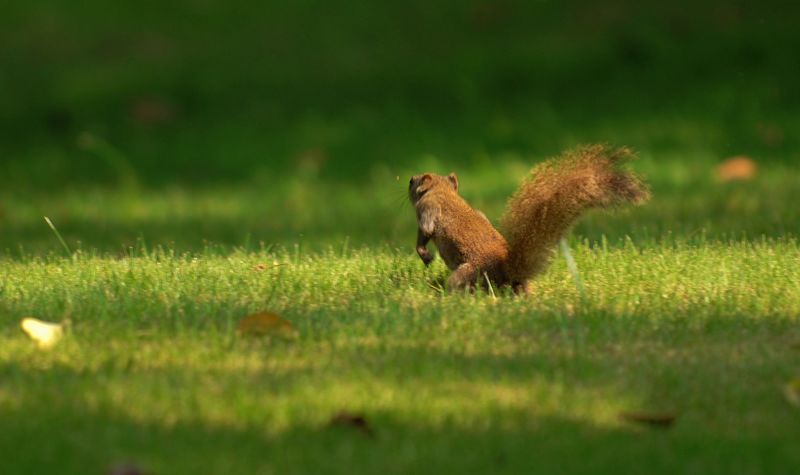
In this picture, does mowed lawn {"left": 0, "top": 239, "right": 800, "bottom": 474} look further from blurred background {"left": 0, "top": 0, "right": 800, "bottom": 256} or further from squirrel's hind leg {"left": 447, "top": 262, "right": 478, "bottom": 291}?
blurred background {"left": 0, "top": 0, "right": 800, "bottom": 256}

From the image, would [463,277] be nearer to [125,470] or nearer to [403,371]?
[403,371]

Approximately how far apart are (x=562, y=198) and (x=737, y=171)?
4.84 meters

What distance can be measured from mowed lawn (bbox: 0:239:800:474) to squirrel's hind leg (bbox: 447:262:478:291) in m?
0.08

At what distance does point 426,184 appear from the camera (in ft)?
20.4

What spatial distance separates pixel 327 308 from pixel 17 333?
117cm

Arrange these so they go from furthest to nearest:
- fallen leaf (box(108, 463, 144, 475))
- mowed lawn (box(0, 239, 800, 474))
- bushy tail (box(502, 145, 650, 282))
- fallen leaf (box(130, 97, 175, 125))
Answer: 1. fallen leaf (box(130, 97, 175, 125))
2. bushy tail (box(502, 145, 650, 282))
3. mowed lawn (box(0, 239, 800, 474))
4. fallen leaf (box(108, 463, 144, 475))

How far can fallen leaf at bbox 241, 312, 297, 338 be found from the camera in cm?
482

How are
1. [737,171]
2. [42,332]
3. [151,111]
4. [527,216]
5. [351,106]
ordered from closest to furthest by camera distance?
[42,332] < [527,216] < [737,171] < [351,106] < [151,111]

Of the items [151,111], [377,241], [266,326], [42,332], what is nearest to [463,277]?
[266,326]

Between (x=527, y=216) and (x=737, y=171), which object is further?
(x=737, y=171)

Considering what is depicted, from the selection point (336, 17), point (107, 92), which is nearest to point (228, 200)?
point (107, 92)

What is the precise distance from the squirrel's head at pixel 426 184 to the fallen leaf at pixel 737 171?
14.1 feet

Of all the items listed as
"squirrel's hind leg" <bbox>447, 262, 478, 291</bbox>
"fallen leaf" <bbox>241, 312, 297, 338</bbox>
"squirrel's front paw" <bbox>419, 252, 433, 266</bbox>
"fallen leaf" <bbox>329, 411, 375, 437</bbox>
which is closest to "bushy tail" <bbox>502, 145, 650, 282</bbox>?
"squirrel's hind leg" <bbox>447, 262, 478, 291</bbox>

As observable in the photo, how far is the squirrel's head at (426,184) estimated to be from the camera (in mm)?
6184
